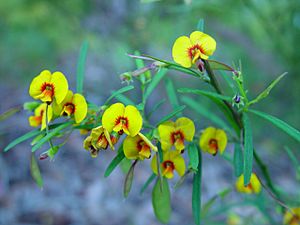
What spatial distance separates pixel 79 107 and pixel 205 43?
0.33 m

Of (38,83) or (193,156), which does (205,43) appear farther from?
(38,83)

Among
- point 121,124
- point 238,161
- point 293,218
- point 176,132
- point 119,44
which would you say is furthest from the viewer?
point 119,44

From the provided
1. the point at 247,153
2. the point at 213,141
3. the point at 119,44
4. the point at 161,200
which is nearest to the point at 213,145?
the point at 213,141

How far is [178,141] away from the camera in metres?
0.96

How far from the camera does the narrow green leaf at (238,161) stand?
1051 mm

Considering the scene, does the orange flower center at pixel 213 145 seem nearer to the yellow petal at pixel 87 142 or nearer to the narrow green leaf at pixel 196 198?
the narrow green leaf at pixel 196 198

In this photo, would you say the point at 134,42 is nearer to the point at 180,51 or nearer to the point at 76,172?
the point at 76,172

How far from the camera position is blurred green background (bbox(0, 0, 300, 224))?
297 cm

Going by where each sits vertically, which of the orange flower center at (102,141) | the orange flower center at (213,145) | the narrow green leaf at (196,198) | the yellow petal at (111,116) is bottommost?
the narrow green leaf at (196,198)

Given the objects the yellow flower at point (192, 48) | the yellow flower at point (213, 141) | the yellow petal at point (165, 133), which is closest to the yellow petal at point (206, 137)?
the yellow flower at point (213, 141)

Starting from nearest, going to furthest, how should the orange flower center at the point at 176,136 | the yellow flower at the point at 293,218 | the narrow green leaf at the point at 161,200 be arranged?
the orange flower center at the point at 176,136, the narrow green leaf at the point at 161,200, the yellow flower at the point at 293,218

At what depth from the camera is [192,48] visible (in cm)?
86

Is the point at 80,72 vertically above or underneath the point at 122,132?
above

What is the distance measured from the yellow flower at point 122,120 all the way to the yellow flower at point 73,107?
0.24ft
